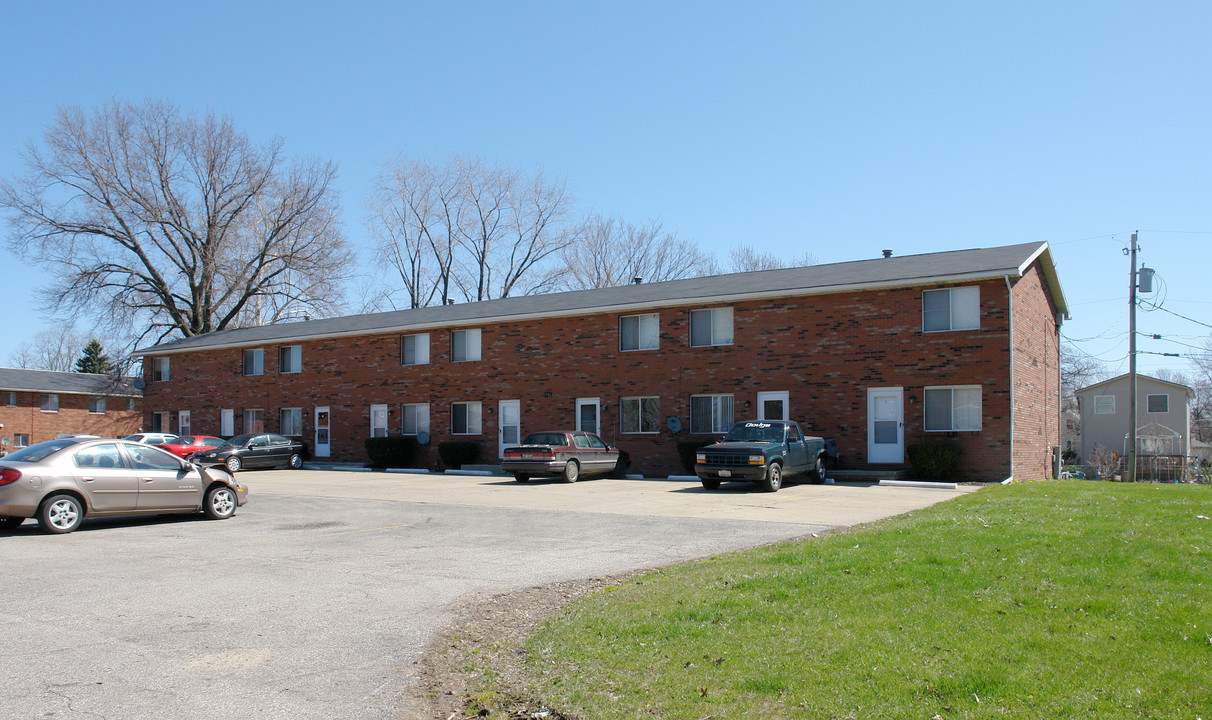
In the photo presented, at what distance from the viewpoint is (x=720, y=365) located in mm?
27109

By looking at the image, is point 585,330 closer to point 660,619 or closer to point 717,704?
point 660,619

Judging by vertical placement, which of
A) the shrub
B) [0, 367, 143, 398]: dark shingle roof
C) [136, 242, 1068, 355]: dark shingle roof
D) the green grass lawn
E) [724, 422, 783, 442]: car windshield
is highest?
[136, 242, 1068, 355]: dark shingle roof

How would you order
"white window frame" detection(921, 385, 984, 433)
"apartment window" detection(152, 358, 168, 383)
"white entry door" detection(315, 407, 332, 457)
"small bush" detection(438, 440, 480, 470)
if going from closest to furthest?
"white window frame" detection(921, 385, 984, 433) < "small bush" detection(438, 440, 480, 470) < "white entry door" detection(315, 407, 332, 457) < "apartment window" detection(152, 358, 168, 383)

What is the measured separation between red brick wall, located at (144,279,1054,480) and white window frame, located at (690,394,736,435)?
0.27 metres

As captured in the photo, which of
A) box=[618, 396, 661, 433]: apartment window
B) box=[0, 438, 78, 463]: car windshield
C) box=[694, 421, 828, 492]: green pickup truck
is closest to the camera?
box=[0, 438, 78, 463]: car windshield

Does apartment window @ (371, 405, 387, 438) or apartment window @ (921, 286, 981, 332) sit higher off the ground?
apartment window @ (921, 286, 981, 332)

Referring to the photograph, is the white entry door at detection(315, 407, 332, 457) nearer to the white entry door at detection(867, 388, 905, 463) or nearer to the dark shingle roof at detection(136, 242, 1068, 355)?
the dark shingle roof at detection(136, 242, 1068, 355)

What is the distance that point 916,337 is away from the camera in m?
24.0

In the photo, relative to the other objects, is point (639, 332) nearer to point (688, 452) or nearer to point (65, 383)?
point (688, 452)

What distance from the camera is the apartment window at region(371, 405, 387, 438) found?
35094mm

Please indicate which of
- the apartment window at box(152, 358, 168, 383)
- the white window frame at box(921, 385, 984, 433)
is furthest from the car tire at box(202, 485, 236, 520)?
the apartment window at box(152, 358, 168, 383)

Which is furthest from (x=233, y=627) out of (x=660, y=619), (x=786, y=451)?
(x=786, y=451)

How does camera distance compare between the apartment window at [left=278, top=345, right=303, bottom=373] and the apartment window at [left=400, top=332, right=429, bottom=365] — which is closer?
the apartment window at [left=400, top=332, right=429, bottom=365]

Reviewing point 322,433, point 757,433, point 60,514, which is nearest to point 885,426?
point 757,433
